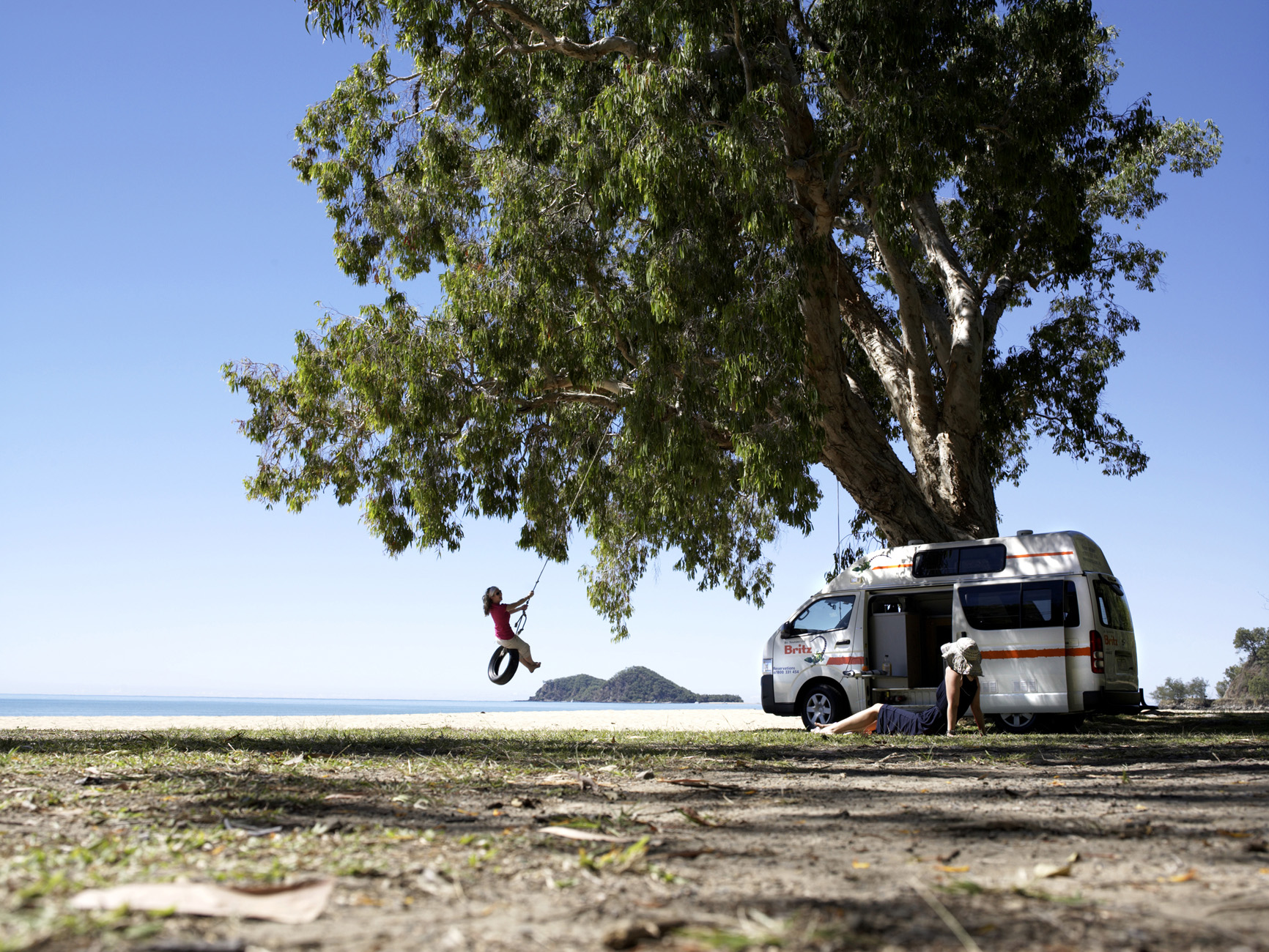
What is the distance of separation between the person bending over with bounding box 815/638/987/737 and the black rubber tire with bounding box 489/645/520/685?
12.5ft

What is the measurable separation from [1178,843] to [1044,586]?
845 centimetres

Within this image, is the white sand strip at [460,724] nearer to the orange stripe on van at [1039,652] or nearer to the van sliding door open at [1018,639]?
the van sliding door open at [1018,639]

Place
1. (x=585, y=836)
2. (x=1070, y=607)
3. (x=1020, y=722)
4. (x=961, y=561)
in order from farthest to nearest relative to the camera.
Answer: (x=961, y=561) < (x=1020, y=722) < (x=1070, y=607) < (x=585, y=836)

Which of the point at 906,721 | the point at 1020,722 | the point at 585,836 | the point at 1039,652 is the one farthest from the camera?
the point at 1020,722

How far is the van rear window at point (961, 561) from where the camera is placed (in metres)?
12.1

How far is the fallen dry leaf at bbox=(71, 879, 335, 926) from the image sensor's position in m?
2.51

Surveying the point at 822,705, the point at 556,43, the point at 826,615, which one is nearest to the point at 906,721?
the point at 822,705

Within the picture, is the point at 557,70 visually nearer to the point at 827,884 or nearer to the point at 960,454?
the point at 960,454

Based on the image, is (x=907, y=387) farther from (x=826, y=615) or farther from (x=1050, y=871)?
(x=1050, y=871)

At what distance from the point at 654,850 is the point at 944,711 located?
24.8 ft

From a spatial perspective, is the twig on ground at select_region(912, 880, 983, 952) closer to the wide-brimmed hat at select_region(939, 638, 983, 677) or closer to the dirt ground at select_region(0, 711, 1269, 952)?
the dirt ground at select_region(0, 711, 1269, 952)

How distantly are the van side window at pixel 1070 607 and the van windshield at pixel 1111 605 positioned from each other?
26cm

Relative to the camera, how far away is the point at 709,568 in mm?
17766

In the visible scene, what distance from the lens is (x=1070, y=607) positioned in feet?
37.5
